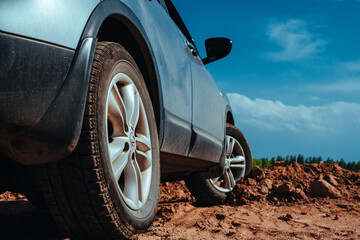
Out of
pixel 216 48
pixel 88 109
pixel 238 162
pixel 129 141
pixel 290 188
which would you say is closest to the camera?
pixel 88 109

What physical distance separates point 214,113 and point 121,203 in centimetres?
232

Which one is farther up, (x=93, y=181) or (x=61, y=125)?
(x=61, y=125)

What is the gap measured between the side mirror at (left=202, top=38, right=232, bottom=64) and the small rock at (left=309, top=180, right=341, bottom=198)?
→ 89.7 inches

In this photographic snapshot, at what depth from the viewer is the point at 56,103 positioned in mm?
1502

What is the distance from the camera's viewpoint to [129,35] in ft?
7.27

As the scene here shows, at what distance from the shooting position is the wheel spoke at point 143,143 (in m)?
2.18

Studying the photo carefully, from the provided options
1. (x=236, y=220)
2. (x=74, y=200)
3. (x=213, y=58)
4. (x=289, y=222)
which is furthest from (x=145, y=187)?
(x=213, y=58)

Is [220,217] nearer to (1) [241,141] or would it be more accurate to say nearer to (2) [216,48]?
(2) [216,48]

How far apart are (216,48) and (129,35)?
2200mm

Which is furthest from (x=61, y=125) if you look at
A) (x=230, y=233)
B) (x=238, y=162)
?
(x=238, y=162)

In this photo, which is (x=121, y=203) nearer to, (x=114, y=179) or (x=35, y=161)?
(x=114, y=179)

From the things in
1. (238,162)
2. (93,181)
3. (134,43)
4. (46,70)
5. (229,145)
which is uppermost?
(134,43)

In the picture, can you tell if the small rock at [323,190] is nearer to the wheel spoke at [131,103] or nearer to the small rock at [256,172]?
the small rock at [256,172]

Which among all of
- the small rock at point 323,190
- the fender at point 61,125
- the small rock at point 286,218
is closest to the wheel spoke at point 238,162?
the small rock at point 323,190
